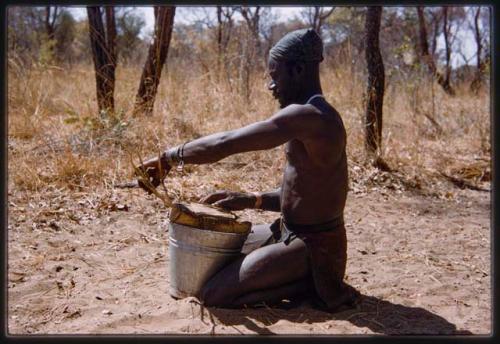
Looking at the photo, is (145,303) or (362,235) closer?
(145,303)

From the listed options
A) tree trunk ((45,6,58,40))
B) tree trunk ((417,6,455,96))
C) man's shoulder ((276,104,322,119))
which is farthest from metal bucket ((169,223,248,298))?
tree trunk ((45,6,58,40))

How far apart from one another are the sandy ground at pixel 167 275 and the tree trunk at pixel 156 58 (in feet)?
4.61

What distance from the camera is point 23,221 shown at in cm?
420

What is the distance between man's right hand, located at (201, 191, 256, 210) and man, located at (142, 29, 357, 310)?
25cm

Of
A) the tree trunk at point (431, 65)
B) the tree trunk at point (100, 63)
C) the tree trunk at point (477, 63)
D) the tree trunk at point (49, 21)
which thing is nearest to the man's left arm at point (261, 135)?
the tree trunk at point (100, 63)

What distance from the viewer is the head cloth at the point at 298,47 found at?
272cm

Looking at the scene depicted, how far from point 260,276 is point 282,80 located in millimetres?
874

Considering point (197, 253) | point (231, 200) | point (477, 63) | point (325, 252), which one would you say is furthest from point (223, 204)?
point (477, 63)

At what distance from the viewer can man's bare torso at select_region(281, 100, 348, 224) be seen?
2.66 meters

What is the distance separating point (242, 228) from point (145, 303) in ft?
2.04

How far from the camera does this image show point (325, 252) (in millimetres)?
2787

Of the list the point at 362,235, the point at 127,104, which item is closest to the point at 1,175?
the point at 362,235

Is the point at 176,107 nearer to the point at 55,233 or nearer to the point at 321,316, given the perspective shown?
the point at 55,233

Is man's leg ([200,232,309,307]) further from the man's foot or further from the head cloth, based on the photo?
the head cloth
